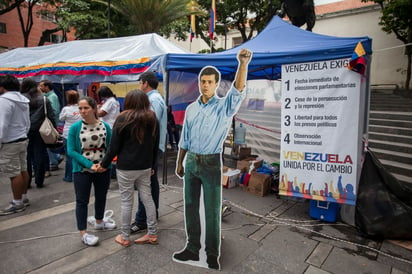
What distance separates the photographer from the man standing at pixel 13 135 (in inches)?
126

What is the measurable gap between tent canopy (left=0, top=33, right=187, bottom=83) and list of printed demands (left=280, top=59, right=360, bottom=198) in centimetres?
253

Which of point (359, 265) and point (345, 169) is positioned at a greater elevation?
point (345, 169)

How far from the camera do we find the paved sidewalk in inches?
99.3

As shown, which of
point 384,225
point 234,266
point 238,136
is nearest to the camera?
point 234,266

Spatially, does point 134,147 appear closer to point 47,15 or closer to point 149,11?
point 149,11

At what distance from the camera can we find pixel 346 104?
3.22m

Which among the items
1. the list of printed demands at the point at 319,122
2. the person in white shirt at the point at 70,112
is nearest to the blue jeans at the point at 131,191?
the list of printed demands at the point at 319,122

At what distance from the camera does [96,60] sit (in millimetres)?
6883

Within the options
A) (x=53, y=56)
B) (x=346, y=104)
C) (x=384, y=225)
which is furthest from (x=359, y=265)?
(x=53, y=56)

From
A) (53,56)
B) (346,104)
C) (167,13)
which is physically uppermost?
(167,13)

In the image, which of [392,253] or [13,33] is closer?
[392,253]

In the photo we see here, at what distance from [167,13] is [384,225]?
12.0 m

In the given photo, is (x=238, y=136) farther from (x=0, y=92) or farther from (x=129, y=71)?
(x=0, y=92)

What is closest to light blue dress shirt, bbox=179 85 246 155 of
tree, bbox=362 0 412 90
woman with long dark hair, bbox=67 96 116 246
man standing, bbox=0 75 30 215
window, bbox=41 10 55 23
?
woman with long dark hair, bbox=67 96 116 246
